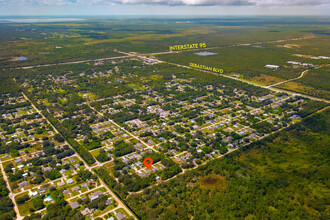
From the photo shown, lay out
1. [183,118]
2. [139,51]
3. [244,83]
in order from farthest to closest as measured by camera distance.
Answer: [139,51] → [244,83] → [183,118]

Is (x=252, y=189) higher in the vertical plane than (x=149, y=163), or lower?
lower

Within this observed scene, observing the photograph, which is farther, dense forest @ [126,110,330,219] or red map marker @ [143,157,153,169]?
red map marker @ [143,157,153,169]

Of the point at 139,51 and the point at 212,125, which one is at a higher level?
the point at 139,51

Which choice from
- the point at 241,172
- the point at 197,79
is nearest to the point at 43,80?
the point at 197,79

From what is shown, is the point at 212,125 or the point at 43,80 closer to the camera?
the point at 212,125

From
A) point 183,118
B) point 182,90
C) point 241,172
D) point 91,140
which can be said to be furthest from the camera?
point 182,90

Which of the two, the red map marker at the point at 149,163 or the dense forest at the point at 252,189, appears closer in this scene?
the dense forest at the point at 252,189

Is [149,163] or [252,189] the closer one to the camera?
[252,189]

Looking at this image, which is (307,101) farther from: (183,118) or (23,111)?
(23,111)
